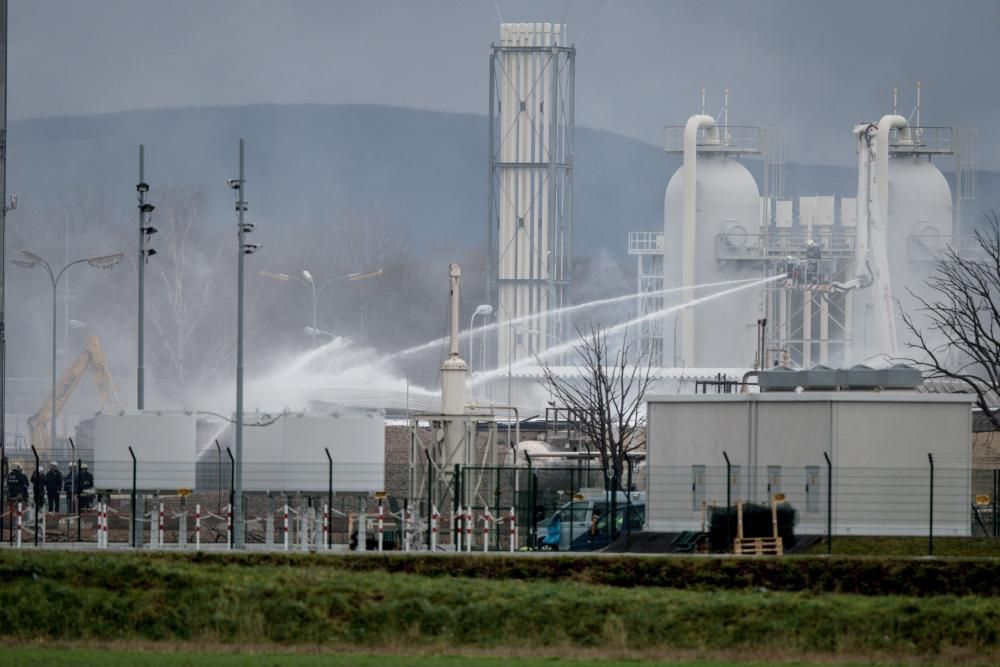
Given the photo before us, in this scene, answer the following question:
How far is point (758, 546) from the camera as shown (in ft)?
134

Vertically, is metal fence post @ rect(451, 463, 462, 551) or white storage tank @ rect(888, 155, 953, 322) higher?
white storage tank @ rect(888, 155, 953, 322)

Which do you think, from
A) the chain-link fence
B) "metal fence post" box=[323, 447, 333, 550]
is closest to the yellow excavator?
the chain-link fence

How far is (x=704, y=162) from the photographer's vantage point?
11181 cm

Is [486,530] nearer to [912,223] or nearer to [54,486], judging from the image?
[54,486]

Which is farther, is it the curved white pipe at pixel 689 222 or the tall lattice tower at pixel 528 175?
the curved white pipe at pixel 689 222

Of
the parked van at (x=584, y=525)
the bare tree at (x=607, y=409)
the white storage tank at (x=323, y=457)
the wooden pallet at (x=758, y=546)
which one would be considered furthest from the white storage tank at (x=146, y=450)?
the wooden pallet at (x=758, y=546)

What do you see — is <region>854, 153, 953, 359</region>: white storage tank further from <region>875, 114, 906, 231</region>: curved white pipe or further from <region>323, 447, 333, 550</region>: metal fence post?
<region>323, 447, 333, 550</region>: metal fence post

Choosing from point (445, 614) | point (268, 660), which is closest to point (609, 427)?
point (445, 614)

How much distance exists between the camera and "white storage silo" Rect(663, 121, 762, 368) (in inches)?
4326

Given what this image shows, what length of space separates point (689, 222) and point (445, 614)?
261 ft

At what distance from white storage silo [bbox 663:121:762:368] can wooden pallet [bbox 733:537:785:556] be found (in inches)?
2688

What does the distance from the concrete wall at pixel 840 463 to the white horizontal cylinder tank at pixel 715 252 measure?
64.3 meters

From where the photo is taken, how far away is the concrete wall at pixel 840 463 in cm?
4347

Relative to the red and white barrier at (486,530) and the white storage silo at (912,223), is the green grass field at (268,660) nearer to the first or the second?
the red and white barrier at (486,530)
